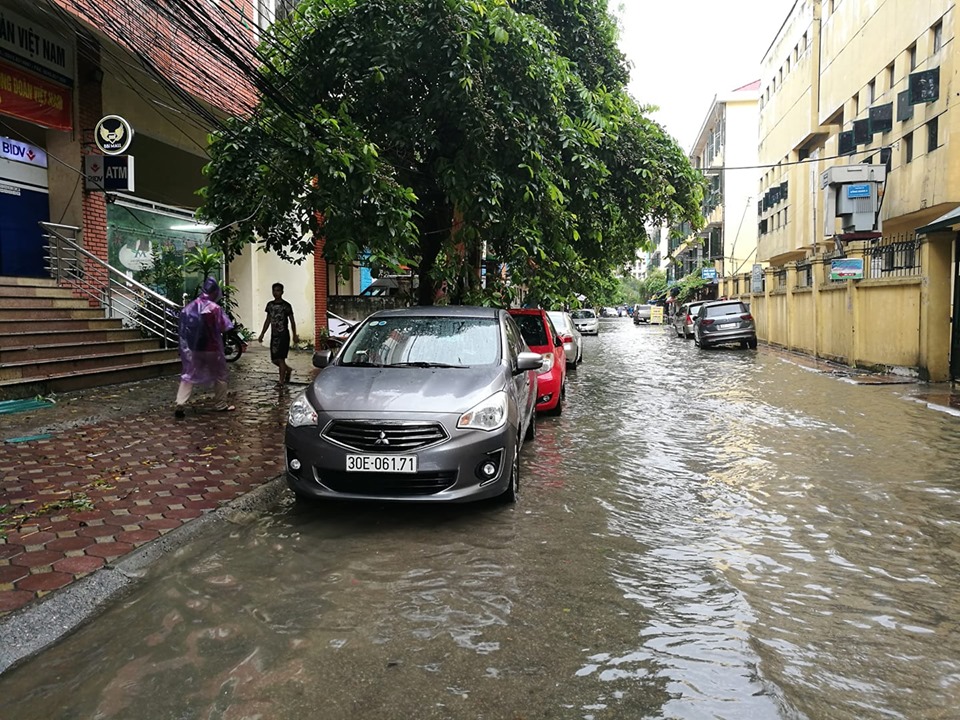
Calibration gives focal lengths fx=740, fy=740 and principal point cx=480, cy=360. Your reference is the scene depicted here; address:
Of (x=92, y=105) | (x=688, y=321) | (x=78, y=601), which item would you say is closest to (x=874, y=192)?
(x=688, y=321)

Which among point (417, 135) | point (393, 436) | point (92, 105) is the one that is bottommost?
point (393, 436)

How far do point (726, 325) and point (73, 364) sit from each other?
20.3 m

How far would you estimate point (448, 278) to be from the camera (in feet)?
43.7

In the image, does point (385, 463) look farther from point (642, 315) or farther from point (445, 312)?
point (642, 315)

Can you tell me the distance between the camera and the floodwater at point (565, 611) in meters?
2.94

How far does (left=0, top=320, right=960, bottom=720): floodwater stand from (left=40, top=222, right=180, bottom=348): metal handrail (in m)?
8.88

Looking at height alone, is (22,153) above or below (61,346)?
above

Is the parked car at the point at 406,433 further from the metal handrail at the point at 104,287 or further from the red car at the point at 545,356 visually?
the metal handrail at the point at 104,287

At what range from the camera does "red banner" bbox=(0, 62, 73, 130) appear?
1195 cm

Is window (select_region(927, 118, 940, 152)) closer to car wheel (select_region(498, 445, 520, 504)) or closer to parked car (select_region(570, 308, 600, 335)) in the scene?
car wheel (select_region(498, 445, 520, 504))

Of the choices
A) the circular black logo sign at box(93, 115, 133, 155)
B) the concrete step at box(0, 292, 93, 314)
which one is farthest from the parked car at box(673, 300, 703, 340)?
the concrete step at box(0, 292, 93, 314)

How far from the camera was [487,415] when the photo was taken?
5328 millimetres

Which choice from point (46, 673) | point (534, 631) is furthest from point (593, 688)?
point (46, 673)

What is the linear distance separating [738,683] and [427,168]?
1043 cm
